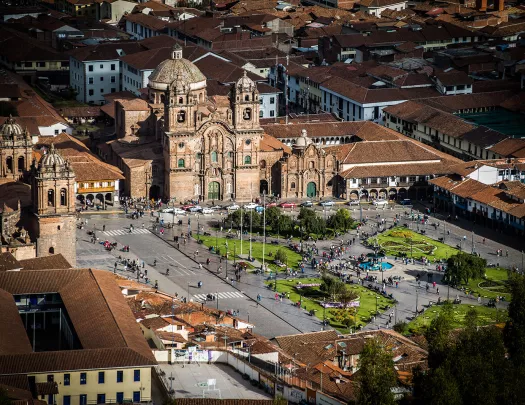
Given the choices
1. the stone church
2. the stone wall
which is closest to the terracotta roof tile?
the stone church

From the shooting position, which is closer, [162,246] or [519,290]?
[519,290]

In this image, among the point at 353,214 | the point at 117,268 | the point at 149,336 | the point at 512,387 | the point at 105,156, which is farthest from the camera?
the point at 105,156

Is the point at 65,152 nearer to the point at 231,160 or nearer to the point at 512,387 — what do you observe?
the point at 231,160

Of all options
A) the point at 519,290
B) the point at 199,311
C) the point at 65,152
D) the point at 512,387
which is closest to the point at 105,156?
the point at 65,152

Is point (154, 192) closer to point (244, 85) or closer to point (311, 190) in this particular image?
point (244, 85)

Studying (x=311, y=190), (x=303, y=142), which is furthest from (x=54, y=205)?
(x=303, y=142)

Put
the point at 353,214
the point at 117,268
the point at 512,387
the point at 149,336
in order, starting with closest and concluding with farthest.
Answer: the point at 512,387, the point at 149,336, the point at 117,268, the point at 353,214

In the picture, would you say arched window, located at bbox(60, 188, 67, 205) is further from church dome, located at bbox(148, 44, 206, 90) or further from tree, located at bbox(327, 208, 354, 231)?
church dome, located at bbox(148, 44, 206, 90)

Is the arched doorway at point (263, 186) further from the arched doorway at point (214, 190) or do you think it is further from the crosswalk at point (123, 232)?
the crosswalk at point (123, 232)
